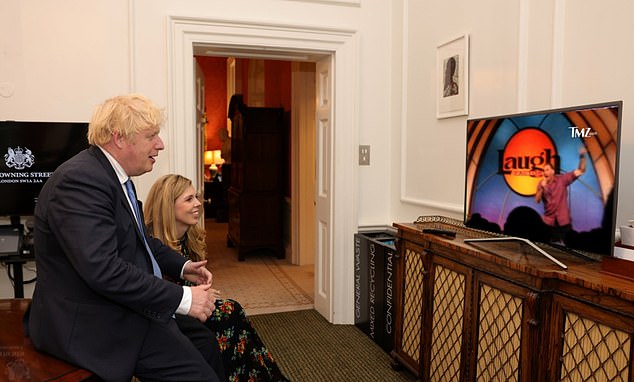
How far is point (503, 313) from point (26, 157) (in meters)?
2.98

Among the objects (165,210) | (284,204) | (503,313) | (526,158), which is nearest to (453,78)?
(526,158)

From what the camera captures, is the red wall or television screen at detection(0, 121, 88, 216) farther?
the red wall

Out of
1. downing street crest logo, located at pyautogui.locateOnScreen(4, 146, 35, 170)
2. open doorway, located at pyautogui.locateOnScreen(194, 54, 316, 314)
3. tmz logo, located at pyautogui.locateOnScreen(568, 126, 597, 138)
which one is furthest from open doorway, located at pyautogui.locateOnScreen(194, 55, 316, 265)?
tmz logo, located at pyautogui.locateOnScreen(568, 126, 597, 138)

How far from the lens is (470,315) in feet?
8.16

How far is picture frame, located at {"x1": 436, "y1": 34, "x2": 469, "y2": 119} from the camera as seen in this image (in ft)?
11.0

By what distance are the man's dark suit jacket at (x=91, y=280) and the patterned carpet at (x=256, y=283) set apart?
2886mm

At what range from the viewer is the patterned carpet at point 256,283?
4.85m

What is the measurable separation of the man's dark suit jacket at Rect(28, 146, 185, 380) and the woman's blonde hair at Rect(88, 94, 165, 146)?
8 cm

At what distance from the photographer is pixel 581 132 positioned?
2018mm

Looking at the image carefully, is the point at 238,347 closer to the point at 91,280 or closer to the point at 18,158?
the point at 91,280

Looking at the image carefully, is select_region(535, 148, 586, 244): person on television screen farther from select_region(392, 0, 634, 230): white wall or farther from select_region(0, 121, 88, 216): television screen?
select_region(0, 121, 88, 216): television screen

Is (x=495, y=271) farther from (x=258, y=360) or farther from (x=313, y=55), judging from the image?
(x=313, y=55)

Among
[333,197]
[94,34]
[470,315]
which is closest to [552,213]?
[470,315]

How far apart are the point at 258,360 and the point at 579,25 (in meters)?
2.27
